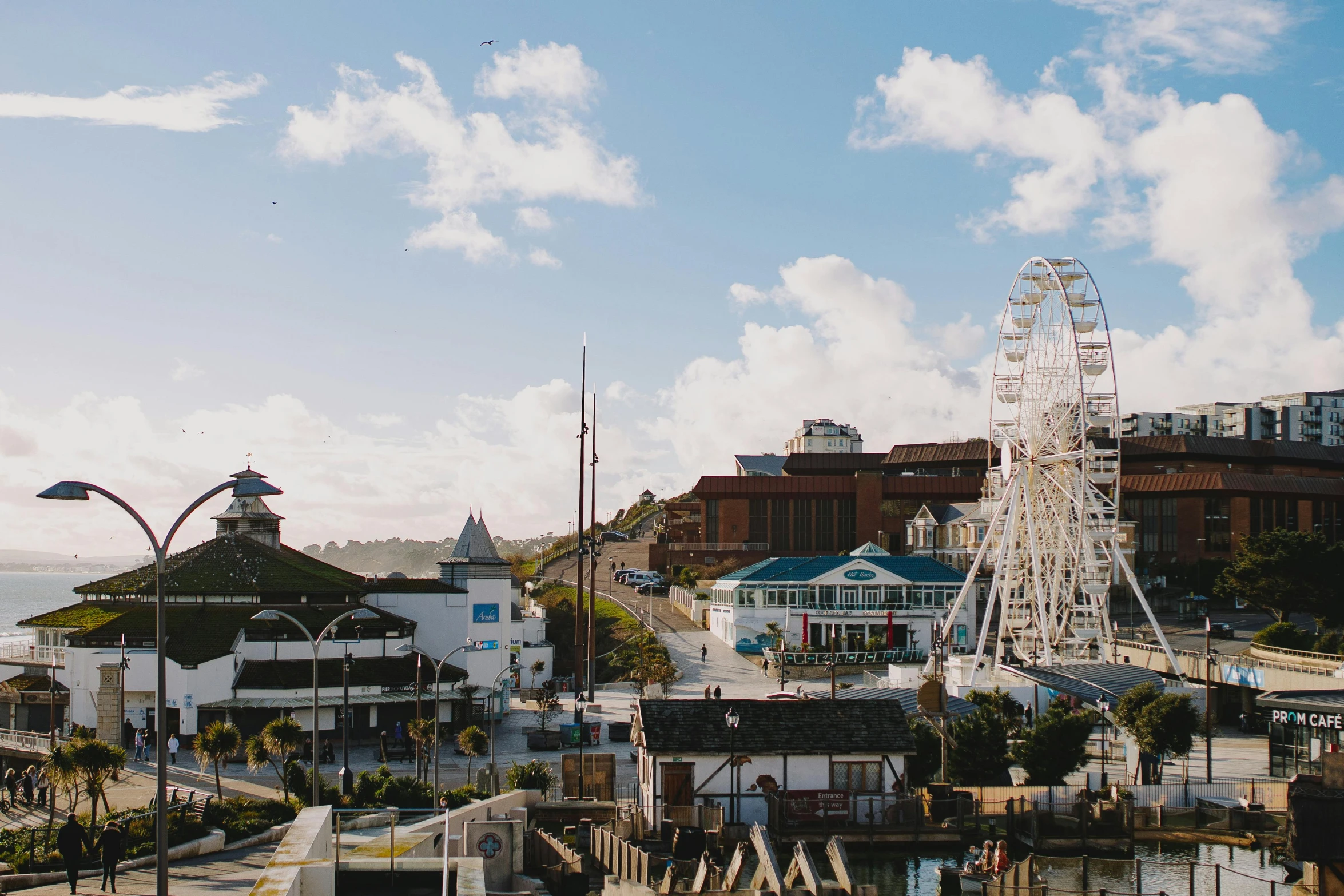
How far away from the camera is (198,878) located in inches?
965

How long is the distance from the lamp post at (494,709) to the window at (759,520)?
5158 centimetres

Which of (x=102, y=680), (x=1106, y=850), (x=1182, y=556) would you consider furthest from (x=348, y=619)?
(x=1182, y=556)

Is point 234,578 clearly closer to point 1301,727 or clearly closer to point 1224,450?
point 1301,727

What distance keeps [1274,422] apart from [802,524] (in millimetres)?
95784

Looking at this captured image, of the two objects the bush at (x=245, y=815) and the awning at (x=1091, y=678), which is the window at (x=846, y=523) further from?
the bush at (x=245, y=815)

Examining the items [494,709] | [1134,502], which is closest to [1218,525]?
[1134,502]

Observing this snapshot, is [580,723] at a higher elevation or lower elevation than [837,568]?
lower

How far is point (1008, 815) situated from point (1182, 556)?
85.1 m

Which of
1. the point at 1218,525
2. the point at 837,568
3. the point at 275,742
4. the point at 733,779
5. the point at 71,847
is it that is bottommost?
the point at 733,779

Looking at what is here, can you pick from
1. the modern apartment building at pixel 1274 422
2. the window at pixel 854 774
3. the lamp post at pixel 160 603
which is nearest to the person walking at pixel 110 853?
the lamp post at pixel 160 603

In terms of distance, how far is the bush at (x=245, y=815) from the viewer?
28.8 metres

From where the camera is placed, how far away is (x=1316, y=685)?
5034 cm

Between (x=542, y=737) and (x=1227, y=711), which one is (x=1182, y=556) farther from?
(x=542, y=737)

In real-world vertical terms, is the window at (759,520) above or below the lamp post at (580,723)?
above
